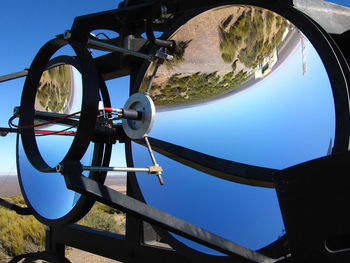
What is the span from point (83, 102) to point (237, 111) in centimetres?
95

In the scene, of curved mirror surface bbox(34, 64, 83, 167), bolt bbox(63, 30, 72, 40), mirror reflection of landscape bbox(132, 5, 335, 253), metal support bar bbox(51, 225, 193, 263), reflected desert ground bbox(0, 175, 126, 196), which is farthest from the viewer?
reflected desert ground bbox(0, 175, 126, 196)

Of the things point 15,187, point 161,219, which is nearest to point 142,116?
point 161,219

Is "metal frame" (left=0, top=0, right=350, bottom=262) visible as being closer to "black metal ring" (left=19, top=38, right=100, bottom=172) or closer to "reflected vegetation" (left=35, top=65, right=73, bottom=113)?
"black metal ring" (left=19, top=38, right=100, bottom=172)

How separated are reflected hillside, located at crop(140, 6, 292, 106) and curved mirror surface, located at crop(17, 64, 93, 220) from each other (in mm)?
695

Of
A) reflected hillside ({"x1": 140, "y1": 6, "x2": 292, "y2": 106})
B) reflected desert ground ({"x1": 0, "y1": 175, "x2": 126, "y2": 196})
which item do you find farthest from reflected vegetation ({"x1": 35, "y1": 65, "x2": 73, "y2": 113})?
reflected desert ground ({"x1": 0, "y1": 175, "x2": 126, "y2": 196})

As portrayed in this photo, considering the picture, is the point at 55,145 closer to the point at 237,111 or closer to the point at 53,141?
the point at 53,141

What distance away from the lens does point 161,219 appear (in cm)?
113

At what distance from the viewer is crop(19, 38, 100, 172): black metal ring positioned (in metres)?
1.25

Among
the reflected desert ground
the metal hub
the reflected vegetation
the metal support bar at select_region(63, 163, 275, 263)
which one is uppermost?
the reflected vegetation

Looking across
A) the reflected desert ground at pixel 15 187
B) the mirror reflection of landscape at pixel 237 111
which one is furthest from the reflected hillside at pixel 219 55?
the reflected desert ground at pixel 15 187

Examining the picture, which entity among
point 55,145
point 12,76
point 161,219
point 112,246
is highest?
point 12,76

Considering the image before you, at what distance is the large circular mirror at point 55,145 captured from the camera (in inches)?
90.6

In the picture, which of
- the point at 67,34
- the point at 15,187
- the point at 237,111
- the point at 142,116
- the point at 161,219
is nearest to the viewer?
the point at 161,219

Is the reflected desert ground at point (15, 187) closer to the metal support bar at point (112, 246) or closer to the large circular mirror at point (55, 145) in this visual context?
the large circular mirror at point (55, 145)
